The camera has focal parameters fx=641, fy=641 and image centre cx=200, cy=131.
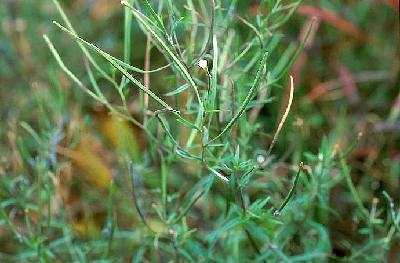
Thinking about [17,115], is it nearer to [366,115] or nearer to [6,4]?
[6,4]


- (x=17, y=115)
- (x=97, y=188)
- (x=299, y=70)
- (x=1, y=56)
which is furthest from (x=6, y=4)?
(x=299, y=70)

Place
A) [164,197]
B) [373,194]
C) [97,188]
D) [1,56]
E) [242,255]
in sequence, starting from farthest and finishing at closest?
1. [1,56]
2. [97,188]
3. [373,194]
4. [242,255]
5. [164,197]

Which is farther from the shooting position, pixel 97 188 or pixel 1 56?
pixel 1 56

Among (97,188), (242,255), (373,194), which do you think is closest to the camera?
(242,255)

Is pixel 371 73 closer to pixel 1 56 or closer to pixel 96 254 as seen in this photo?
pixel 96 254

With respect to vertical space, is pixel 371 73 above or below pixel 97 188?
above

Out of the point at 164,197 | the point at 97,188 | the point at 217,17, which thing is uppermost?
the point at 217,17
